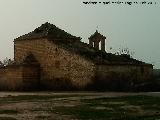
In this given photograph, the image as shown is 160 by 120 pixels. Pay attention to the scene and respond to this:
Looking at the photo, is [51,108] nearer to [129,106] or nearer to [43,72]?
[129,106]

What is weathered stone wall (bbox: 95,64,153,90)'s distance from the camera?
4125cm

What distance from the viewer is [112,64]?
41938mm

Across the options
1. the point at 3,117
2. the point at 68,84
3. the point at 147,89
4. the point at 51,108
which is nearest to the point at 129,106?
the point at 51,108

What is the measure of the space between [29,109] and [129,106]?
5.03 m

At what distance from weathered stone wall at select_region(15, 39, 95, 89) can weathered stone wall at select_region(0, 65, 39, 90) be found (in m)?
0.93

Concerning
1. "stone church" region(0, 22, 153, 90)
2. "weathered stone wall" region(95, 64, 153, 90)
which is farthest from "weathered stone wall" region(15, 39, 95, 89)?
"weathered stone wall" region(95, 64, 153, 90)

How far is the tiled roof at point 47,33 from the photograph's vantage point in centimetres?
4610

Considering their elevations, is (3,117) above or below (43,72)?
below

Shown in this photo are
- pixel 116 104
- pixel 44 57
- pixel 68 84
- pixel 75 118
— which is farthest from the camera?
pixel 44 57

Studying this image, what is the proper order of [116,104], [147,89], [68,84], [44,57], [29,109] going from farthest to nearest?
[44,57]
[68,84]
[147,89]
[116,104]
[29,109]

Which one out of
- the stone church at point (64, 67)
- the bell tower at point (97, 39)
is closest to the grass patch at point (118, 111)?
the stone church at point (64, 67)

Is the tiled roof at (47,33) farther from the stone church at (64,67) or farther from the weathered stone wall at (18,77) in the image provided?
the weathered stone wall at (18,77)

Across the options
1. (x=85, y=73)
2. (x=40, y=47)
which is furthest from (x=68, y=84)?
(x=40, y=47)

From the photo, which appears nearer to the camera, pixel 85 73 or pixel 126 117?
pixel 126 117
